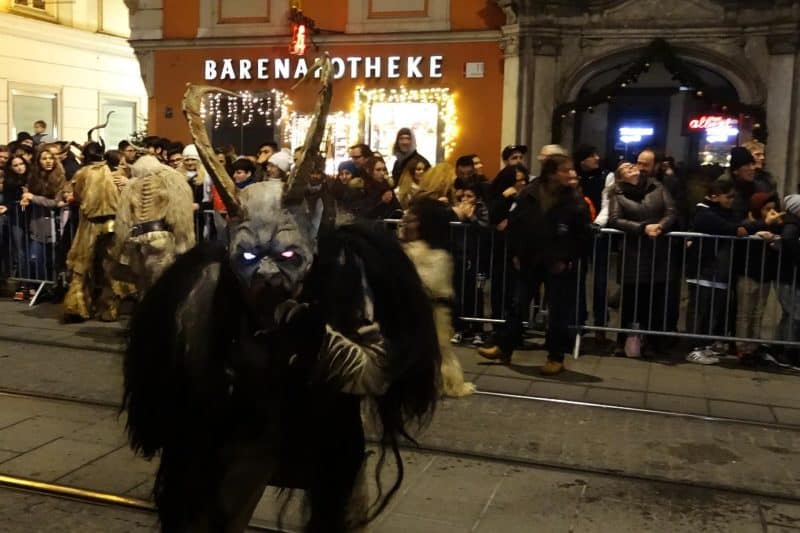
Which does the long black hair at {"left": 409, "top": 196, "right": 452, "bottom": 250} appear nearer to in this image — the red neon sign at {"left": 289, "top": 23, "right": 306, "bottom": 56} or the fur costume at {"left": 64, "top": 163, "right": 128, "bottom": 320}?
the fur costume at {"left": 64, "top": 163, "right": 128, "bottom": 320}

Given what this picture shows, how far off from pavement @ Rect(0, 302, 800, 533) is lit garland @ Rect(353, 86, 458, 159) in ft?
26.8

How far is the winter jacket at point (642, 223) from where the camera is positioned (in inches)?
324

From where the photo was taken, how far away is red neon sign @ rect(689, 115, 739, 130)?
14078 millimetres

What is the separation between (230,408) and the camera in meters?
2.85

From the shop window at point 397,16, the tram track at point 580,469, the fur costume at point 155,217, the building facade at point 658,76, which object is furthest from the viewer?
the shop window at point 397,16

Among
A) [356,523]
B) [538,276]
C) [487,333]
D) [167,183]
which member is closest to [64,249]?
[167,183]

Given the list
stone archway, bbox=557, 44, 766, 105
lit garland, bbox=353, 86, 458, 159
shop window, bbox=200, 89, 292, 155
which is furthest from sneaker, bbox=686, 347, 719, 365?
shop window, bbox=200, 89, 292, 155

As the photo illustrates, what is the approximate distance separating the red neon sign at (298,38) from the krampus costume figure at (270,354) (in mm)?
13273

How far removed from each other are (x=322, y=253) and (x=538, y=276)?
16.7 feet

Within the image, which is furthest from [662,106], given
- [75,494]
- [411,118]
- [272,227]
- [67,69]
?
[67,69]

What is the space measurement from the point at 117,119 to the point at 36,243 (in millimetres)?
14042

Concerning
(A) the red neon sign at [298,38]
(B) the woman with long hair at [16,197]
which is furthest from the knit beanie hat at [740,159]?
(A) the red neon sign at [298,38]

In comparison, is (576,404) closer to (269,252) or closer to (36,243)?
(269,252)

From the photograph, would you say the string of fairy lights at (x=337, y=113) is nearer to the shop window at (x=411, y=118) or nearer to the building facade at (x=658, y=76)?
the shop window at (x=411, y=118)
